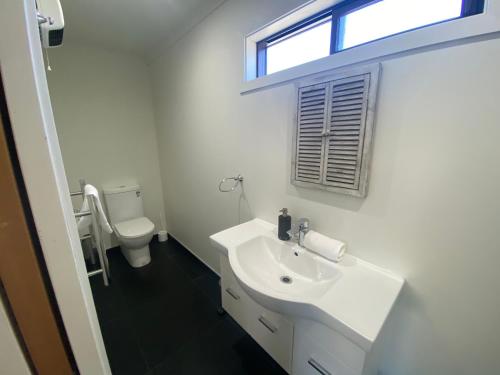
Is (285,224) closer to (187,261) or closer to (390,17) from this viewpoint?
(390,17)

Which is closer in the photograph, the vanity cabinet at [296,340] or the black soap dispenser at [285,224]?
the vanity cabinet at [296,340]

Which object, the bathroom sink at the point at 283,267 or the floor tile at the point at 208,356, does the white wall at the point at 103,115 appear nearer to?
the floor tile at the point at 208,356

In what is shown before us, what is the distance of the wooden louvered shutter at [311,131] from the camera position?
1022 millimetres

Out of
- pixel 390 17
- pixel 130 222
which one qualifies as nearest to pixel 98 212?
pixel 130 222

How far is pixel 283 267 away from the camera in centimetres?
124

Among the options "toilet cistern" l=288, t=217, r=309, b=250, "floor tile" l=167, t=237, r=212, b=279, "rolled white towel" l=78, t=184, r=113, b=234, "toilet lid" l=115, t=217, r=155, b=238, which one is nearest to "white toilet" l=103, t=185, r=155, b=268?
"toilet lid" l=115, t=217, r=155, b=238

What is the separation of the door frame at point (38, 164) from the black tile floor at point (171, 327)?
45.6 inches

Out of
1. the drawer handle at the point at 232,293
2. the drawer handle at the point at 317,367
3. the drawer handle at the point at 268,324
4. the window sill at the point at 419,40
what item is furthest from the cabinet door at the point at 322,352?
the window sill at the point at 419,40

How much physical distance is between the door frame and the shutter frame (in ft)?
3.27

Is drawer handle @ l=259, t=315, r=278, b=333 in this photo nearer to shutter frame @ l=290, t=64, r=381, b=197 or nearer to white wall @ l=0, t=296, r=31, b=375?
shutter frame @ l=290, t=64, r=381, b=197

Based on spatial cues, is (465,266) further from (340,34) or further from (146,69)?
(146,69)

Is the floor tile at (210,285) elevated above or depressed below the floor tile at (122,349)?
above

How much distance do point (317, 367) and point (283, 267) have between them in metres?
0.47

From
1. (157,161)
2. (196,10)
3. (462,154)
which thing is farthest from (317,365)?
(157,161)
